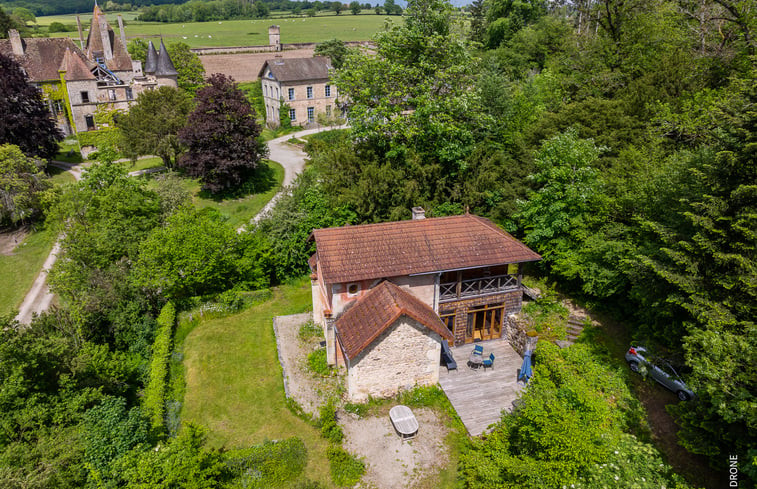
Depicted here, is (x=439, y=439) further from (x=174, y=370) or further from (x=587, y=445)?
(x=174, y=370)

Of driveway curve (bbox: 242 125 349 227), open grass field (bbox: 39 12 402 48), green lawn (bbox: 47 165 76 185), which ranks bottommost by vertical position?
green lawn (bbox: 47 165 76 185)

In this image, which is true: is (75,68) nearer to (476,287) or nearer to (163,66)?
(163,66)

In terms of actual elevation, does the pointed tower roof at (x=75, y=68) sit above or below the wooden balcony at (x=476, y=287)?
above

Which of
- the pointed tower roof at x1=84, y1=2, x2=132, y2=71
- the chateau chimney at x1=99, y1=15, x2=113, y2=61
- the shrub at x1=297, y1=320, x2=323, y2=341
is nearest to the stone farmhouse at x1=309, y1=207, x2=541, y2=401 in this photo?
the shrub at x1=297, y1=320, x2=323, y2=341

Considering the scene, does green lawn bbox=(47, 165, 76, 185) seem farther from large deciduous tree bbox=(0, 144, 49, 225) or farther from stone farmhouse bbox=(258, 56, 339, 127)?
stone farmhouse bbox=(258, 56, 339, 127)

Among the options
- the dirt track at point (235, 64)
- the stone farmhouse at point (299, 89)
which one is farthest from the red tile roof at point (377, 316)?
the dirt track at point (235, 64)

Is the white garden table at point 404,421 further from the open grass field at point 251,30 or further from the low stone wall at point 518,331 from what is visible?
the open grass field at point 251,30

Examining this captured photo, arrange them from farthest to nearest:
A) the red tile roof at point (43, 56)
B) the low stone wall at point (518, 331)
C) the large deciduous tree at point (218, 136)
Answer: the red tile roof at point (43, 56), the large deciduous tree at point (218, 136), the low stone wall at point (518, 331)
